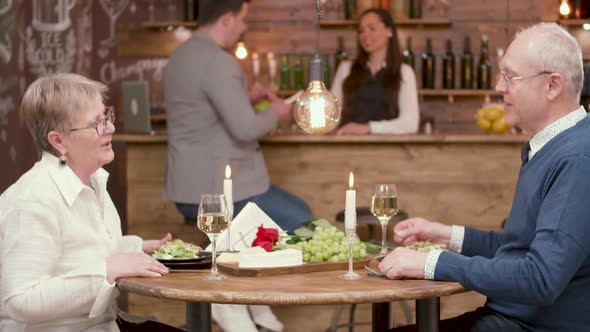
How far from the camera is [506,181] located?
17.0 feet

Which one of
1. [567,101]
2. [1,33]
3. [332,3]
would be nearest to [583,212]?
[567,101]

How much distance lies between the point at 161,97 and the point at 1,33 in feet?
9.94

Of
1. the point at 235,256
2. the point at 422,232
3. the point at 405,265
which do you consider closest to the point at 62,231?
the point at 235,256

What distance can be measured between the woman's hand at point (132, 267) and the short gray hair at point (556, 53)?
1186 mm

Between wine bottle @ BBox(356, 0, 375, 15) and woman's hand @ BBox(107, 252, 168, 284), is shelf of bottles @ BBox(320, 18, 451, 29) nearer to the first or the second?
wine bottle @ BBox(356, 0, 375, 15)

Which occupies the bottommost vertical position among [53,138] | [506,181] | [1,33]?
[506,181]

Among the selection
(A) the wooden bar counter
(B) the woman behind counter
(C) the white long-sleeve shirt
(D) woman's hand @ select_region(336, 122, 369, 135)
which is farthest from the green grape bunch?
(B) the woman behind counter

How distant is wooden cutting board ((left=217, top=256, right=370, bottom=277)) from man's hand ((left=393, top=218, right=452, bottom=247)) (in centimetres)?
29

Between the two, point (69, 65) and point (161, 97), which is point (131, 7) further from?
point (69, 65)

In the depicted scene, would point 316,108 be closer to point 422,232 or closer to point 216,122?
point 422,232

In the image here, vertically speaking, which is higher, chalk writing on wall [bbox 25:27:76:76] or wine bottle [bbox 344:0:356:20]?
wine bottle [bbox 344:0:356:20]

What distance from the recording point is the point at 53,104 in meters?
2.66

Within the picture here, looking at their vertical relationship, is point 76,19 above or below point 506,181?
above

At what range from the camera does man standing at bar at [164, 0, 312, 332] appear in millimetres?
4531
